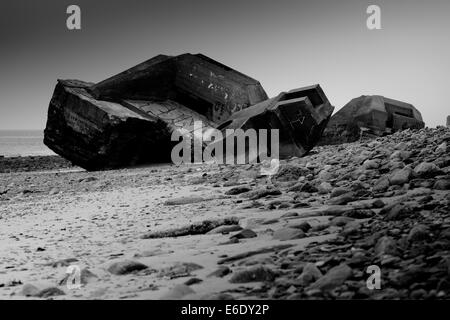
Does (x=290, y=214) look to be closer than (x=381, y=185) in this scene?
Yes

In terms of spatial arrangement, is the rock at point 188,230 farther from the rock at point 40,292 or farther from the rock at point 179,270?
the rock at point 40,292

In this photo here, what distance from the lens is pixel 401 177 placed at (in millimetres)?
3594

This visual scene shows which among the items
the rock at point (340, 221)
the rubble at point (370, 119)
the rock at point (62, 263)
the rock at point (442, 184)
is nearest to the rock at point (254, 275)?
the rock at point (340, 221)

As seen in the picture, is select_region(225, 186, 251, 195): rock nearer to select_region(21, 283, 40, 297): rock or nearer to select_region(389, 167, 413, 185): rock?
select_region(389, 167, 413, 185): rock

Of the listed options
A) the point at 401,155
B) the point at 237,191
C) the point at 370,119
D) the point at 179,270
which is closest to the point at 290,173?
the point at 237,191

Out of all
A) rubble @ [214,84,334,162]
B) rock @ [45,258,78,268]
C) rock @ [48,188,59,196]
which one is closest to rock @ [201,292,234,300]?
rock @ [45,258,78,268]

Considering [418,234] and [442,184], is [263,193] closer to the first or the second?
[442,184]

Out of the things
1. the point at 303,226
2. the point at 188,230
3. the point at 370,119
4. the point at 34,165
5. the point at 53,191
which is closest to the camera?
the point at 303,226

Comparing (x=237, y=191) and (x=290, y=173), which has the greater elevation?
(x=290, y=173)

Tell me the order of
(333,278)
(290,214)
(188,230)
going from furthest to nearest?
(290,214), (188,230), (333,278)

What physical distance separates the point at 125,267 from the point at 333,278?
104cm

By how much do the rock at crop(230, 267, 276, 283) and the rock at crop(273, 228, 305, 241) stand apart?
1.91ft

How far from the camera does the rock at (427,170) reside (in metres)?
3.57

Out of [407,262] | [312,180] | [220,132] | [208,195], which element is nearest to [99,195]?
[208,195]
